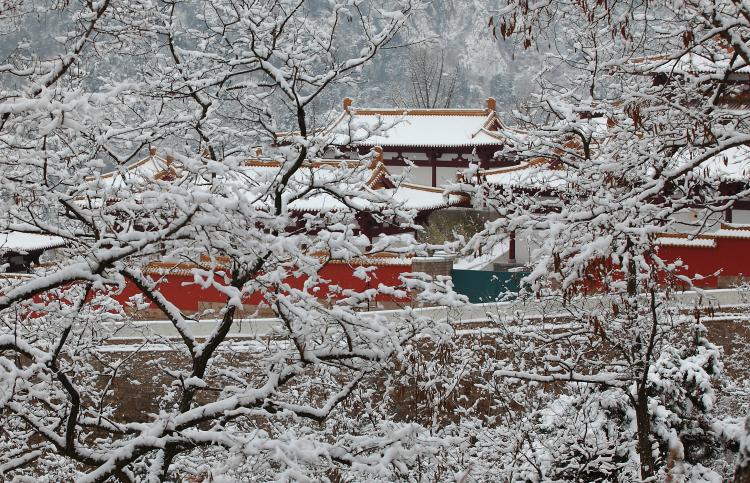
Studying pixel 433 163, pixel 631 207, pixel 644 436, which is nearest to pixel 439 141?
pixel 433 163

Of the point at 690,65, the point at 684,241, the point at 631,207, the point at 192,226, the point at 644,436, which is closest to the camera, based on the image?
the point at 192,226

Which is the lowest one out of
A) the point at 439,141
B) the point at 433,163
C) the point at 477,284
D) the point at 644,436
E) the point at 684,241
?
the point at 644,436

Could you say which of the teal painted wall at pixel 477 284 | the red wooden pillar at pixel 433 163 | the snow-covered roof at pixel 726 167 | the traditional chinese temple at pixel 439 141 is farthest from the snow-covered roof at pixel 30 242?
the red wooden pillar at pixel 433 163

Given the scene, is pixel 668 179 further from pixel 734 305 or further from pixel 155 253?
pixel 734 305

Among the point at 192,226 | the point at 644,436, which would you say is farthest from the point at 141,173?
the point at 644,436

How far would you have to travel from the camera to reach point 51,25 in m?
47.7

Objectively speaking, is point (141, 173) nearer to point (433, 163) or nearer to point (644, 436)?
point (644, 436)

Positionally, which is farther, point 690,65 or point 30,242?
point 30,242

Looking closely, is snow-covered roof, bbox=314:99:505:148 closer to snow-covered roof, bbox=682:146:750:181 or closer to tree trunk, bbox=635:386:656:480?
snow-covered roof, bbox=682:146:750:181

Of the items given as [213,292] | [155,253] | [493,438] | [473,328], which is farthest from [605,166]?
[213,292]

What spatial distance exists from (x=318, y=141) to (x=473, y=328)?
26.8ft

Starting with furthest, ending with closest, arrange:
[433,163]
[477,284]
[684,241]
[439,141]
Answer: [433,163], [439,141], [477,284], [684,241]

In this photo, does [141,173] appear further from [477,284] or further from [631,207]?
[477,284]

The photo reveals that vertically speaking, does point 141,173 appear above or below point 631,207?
above
